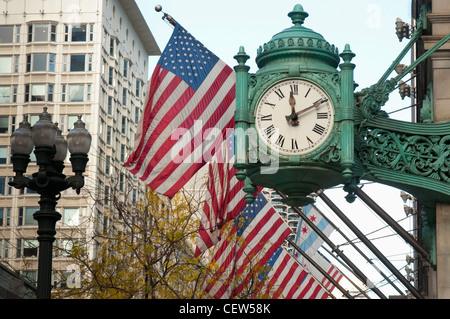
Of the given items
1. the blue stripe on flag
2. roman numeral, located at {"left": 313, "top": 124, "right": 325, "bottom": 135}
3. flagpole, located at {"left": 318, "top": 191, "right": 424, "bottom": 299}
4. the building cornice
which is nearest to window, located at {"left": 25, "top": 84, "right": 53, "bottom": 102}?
the building cornice

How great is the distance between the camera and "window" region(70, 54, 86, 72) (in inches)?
3563

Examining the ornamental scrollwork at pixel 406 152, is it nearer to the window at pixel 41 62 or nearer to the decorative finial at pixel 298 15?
the decorative finial at pixel 298 15

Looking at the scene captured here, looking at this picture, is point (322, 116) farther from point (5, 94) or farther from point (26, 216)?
point (5, 94)

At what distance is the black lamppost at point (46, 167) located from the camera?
15.7m

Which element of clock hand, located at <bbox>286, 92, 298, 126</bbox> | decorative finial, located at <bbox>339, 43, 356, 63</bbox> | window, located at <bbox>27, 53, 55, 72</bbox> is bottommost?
clock hand, located at <bbox>286, 92, 298, 126</bbox>

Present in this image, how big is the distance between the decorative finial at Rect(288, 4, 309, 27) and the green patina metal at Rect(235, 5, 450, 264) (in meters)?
0.26

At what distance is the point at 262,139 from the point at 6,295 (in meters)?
17.7

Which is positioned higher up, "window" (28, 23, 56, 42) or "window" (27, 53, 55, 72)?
"window" (28, 23, 56, 42)

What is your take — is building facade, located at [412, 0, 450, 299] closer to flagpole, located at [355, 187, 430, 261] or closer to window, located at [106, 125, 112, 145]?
flagpole, located at [355, 187, 430, 261]

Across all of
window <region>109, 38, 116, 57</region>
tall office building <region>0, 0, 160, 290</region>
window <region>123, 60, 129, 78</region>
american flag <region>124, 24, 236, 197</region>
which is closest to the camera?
american flag <region>124, 24, 236, 197</region>

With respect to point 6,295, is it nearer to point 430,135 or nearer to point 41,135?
point 41,135

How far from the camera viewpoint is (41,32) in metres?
90.4

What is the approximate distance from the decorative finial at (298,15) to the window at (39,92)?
2978 inches

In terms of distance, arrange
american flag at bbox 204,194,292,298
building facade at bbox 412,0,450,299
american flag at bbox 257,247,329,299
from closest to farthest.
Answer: building facade at bbox 412,0,450,299 < american flag at bbox 204,194,292,298 < american flag at bbox 257,247,329,299
